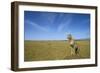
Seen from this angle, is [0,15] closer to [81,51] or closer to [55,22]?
[55,22]

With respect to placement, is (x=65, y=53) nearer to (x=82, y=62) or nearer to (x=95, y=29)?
(x=82, y=62)

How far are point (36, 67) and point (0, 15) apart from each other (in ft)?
1.54

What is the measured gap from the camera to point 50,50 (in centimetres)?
172

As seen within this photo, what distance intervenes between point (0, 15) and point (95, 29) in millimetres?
803

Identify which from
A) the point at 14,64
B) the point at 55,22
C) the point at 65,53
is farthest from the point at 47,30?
the point at 14,64

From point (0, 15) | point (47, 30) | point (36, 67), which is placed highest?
point (0, 15)

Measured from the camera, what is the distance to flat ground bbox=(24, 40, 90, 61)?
5.43ft

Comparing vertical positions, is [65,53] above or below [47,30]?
below

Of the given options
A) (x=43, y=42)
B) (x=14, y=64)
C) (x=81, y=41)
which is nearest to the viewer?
(x=14, y=64)

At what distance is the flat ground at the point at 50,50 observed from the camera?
Result: 166 cm

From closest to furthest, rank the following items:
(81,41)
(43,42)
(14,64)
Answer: (14,64)
(43,42)
(81,41)

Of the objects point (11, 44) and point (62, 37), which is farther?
point (62, 37)

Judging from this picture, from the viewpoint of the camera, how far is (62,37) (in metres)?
1.75

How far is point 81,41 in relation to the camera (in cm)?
182
